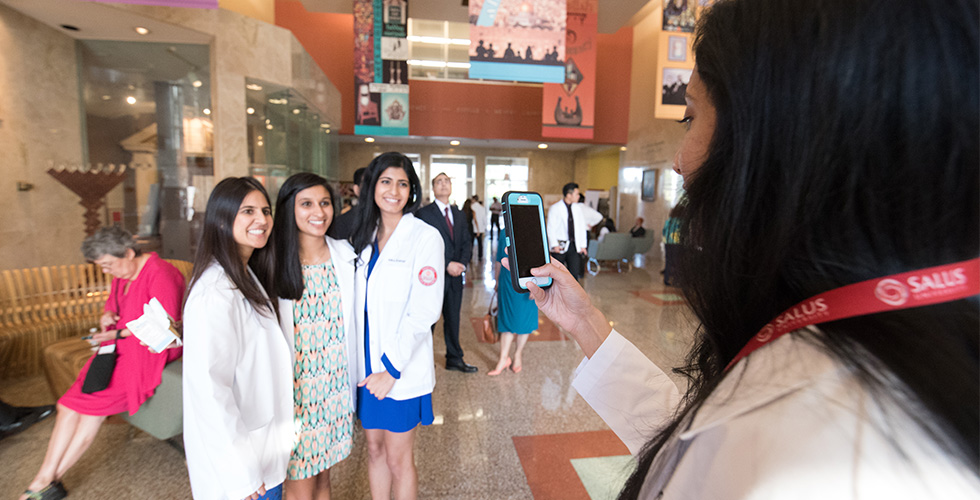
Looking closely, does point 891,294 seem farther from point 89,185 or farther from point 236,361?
point 89,185

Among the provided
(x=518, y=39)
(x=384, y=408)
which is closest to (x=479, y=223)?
(x=518, y=39)

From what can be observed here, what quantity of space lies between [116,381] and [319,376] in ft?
4.75

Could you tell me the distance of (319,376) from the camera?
1923mm

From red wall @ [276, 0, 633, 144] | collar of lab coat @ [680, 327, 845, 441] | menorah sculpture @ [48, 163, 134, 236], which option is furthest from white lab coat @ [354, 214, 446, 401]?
red wall @ [276, 0, 633, 144]

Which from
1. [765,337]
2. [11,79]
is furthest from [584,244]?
[11,79]

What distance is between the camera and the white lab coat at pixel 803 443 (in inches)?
13.5

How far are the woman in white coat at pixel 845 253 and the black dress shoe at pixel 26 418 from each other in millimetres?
4329

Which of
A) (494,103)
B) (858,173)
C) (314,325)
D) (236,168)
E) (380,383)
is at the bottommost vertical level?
(380,383)

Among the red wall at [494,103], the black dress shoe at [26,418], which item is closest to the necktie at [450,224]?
the black dress shoe at [26,418]

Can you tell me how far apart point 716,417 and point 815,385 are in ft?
0.30

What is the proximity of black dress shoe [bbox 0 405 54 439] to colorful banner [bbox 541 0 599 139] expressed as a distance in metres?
7.14

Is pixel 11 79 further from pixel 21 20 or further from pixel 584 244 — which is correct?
pixel 584 244

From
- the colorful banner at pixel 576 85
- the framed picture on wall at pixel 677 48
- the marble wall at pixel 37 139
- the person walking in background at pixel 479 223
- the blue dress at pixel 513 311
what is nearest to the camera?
the blue dress at pixel 513 311

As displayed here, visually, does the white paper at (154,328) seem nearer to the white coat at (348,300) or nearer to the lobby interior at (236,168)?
the white coat at (348,300)
